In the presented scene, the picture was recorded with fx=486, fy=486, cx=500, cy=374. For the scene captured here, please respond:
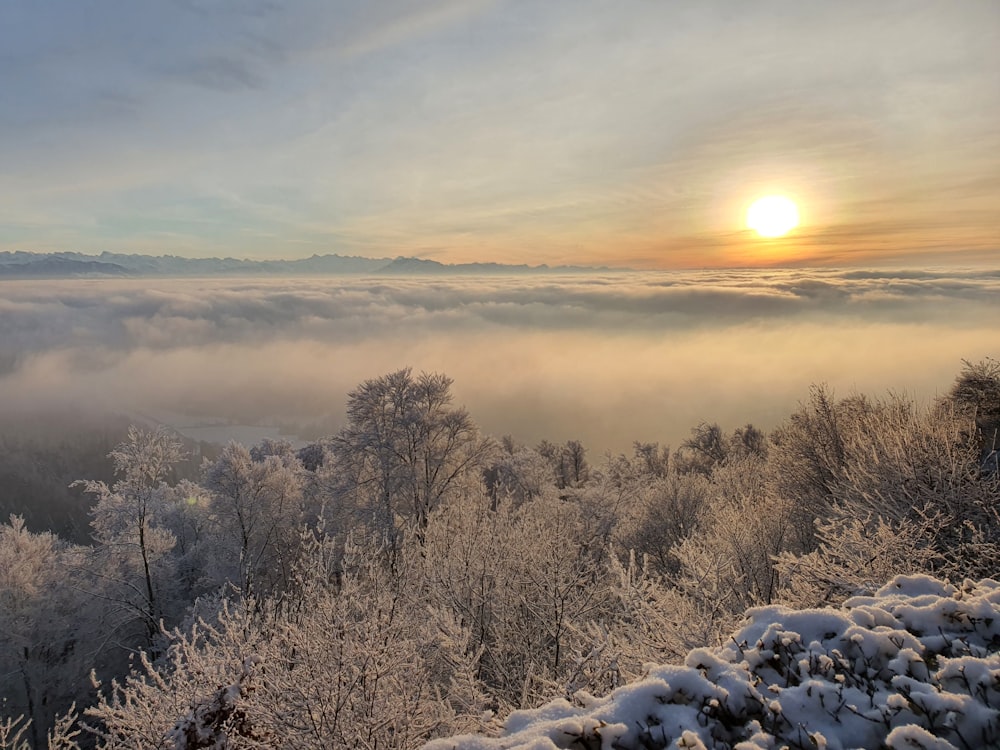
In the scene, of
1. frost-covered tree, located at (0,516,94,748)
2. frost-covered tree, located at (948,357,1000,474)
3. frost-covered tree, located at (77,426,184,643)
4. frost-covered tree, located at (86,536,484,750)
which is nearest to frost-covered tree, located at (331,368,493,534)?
frost-covered tree, located at (77,426,184,643)

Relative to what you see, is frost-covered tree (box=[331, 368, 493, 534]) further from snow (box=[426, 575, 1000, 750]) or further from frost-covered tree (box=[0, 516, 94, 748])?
snow (box=[426, 575, 1000, 750])

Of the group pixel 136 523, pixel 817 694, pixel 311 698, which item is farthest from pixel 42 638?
pixel 817 694

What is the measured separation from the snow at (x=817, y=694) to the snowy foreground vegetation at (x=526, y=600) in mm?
17

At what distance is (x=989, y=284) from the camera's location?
88250 millimetres

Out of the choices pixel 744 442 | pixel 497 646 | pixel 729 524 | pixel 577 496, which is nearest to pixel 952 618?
pixel 497 646

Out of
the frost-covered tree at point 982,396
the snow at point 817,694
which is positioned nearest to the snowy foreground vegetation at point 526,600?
the snow at point 817,694

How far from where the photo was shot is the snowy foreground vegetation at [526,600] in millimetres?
3627

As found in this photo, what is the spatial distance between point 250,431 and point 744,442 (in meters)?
196

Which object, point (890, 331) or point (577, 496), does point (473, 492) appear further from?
Answer: point (890, 331)

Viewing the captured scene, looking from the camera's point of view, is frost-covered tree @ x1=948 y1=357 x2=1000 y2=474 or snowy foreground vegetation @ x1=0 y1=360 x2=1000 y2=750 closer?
snowy foreground vegetation @ x1=0 y1=360 x2=1000 y2=750

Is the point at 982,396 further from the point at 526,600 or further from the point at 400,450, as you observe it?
the point at 400,450

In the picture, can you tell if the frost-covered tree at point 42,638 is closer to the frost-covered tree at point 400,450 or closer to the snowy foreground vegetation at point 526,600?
the snowy foreground vegetation at point 526,600

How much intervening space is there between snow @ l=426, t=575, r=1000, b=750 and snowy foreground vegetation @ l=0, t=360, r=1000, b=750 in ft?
0.05

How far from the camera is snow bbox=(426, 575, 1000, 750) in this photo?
321cm
